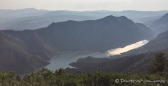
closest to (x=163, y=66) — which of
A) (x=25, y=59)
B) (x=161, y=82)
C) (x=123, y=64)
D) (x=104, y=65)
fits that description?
(x=161, y=82)

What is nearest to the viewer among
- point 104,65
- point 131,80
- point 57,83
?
point 131,80

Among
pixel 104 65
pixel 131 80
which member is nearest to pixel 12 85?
pixel 131 80

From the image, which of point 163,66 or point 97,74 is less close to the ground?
point 163,66

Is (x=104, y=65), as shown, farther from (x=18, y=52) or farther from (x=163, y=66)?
(x=18, y=52)

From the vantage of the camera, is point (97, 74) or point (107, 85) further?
point (97, 74)

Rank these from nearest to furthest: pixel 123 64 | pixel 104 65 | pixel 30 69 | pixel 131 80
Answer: pixel 131 80 < pixel 123 64 < pixel 104 65 < pixel 30 69

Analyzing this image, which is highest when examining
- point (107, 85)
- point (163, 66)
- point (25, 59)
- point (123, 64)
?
point (25, 59)

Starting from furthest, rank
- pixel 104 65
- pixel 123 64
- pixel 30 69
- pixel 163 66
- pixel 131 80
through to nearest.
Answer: pixel 30 69 → pixel 104 65 → pixel 123 64 → pixel 163 66 → pixel 131 80

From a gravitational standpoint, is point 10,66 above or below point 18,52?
below

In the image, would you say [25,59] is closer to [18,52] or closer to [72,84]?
[18,52]
